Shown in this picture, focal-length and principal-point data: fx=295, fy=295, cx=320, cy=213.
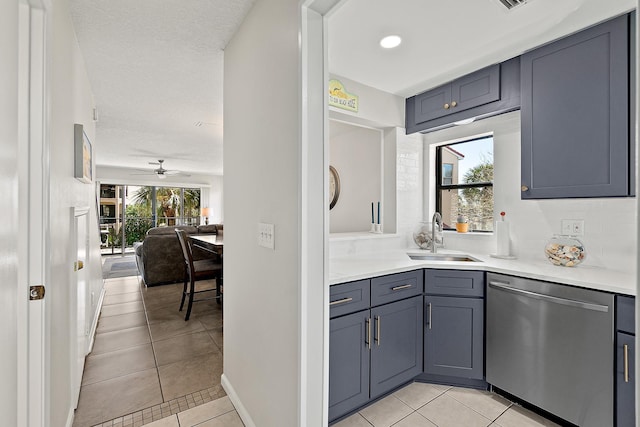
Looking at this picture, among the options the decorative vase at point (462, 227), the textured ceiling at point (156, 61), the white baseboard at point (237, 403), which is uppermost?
the textured ceiling at point (156, 61)

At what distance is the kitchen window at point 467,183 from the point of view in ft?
8.86

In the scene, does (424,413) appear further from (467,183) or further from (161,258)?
(161,258)

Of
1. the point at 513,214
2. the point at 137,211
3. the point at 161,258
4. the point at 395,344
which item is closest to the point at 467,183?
the point at 513,214

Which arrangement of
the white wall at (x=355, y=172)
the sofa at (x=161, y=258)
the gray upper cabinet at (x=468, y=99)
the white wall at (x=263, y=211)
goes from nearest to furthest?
1. the white wall at (x=263, y=211)
2. the gray upper cabinet at (x=468, y=99)
3. the white wall at (x=355, y=172)
4. the sofa at (x=161, y=258)

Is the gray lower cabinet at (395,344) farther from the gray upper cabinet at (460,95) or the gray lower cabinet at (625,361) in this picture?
the gray upper cabinet at (460,95)

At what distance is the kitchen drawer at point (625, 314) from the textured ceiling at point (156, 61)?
8.11 ft

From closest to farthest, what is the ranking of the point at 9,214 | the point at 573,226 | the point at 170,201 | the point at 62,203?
the point at 9,214 → the point at 62,203 → the point at 573,226 → the point at 170,201

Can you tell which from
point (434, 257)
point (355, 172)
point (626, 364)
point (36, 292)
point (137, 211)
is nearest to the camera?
point (36, 292)

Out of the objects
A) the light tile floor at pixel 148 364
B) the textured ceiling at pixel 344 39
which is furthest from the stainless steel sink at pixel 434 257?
the light tile floor at pixel 148 364

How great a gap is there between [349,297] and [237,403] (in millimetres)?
994

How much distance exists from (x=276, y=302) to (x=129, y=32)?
6.19ft

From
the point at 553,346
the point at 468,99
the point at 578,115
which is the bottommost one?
the point at 553,346

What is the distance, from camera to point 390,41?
6.49ft

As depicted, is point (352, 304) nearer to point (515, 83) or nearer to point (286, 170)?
point (286, 170)
